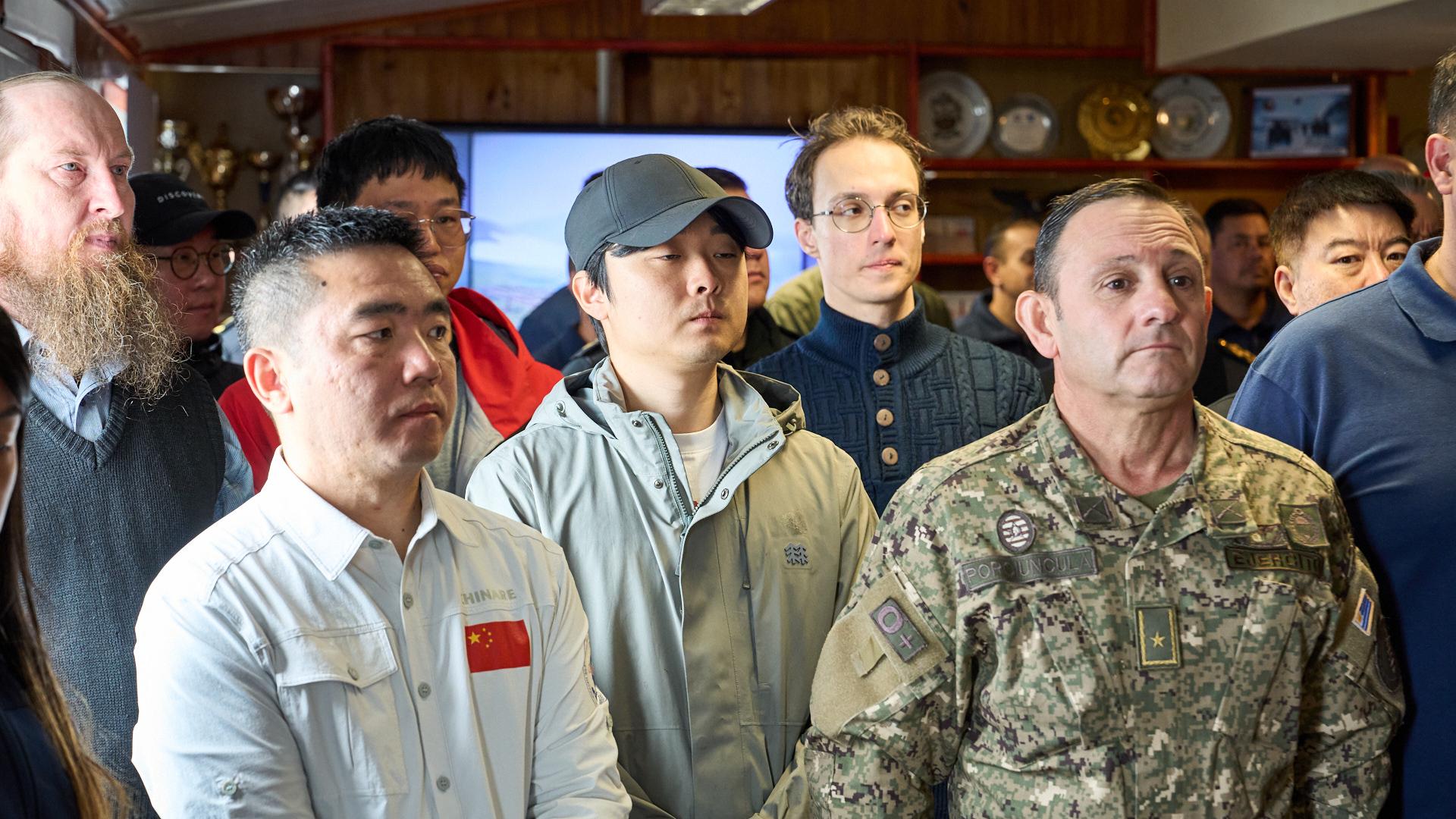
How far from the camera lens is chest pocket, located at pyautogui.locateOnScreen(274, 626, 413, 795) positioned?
1507mm

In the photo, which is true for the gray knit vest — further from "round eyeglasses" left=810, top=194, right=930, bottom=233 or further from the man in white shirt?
"round eyeglasses" left=810, top=194, right=930, bottom=233

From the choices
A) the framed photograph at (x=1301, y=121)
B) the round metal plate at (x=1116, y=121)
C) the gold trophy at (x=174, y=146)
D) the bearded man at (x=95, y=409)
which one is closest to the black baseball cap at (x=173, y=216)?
the bearded man at (x=95, y=409)

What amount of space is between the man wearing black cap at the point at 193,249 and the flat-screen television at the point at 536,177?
2707 millimetres

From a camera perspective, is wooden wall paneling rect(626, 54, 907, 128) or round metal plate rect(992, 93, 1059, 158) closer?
wooden wall paneling rect(626, 54, 907, 128)

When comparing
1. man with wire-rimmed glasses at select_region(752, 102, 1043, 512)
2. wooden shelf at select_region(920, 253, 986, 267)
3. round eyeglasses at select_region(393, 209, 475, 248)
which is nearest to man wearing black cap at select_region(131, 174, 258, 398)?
round eyeglasses at select_region(393, 209, 475, 248)

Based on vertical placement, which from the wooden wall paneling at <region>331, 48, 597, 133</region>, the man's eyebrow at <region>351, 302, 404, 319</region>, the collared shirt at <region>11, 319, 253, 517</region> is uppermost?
the wooden wall paneling at <region>331, 48, 597, 133</region>

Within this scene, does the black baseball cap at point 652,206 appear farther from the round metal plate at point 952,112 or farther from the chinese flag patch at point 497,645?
the round metal plate at point 952,112

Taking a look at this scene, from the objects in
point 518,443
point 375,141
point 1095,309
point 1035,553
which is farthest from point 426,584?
point 375,141

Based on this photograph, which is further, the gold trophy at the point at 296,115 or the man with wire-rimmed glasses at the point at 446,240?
the gold trophy at the point at 296,115

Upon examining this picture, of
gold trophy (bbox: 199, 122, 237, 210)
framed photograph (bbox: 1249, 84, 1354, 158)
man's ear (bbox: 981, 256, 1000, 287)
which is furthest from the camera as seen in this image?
framed photograph (bbox: 1249, 84, 1354, 158)

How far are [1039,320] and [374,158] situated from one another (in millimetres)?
1336

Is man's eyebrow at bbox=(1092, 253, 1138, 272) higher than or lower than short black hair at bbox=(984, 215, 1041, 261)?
lower

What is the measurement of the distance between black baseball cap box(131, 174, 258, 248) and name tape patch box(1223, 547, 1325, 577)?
2.13m

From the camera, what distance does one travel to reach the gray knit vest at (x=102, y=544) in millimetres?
1829
